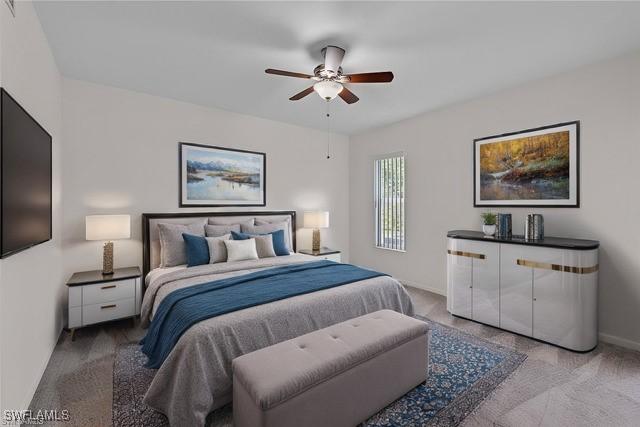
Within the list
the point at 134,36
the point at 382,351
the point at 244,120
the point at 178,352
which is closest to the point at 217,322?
the point at 178,352

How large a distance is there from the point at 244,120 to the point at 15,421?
12.4ft

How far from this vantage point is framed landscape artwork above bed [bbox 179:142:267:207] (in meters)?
3.91

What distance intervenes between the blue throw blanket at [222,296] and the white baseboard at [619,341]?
88.5 inches

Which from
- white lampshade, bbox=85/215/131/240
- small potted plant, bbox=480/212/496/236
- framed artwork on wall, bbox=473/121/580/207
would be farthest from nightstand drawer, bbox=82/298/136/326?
framed artwork on wall, bbox=473/121/580/207

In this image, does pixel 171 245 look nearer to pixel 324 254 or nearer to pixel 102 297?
pixel 102 297

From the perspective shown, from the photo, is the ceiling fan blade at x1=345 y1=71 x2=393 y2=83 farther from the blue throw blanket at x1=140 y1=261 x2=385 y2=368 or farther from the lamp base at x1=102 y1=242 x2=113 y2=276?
the lamp base at x1=102 y1=242 x2=113 y2=276

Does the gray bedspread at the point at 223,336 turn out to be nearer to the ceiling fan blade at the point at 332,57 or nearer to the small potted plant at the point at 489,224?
the small potted plant at the point at 489,224

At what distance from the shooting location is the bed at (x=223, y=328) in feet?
5.61

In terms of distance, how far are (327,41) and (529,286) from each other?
9.75ft

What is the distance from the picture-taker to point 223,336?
1853 mm

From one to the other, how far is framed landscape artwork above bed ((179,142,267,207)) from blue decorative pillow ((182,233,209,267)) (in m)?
0.66

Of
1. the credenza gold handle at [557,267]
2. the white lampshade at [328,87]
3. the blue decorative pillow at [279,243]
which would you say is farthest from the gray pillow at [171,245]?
the credenza gold handle at [557,267]

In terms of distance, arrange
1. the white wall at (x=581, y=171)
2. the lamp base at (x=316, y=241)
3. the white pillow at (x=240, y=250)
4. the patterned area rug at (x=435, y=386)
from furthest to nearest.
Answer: the lamp base at (x=316, y=241) → the white pillow at (x=240, y=250) → the white wall at (x=581, y=171) → the patterned area rug at (x=435, y=386)

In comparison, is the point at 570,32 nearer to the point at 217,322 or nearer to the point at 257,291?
the point at 257,291
